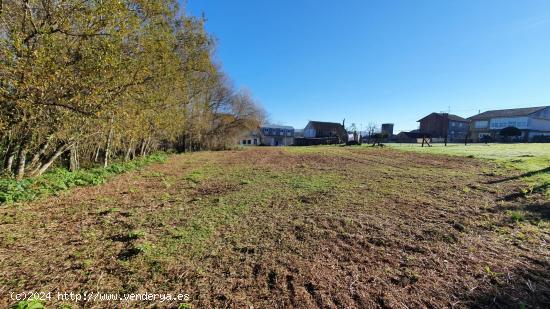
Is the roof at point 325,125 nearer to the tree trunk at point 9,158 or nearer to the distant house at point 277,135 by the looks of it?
the distant house at point 277,135

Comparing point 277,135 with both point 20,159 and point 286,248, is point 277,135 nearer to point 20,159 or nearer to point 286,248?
point 20,159

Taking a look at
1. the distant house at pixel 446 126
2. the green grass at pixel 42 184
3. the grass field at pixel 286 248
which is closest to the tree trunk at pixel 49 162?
the green grass at pixel 42 184

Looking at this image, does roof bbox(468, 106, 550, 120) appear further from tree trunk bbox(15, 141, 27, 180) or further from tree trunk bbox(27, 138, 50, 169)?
tree trunk bbox(15, 141, 27, 180)

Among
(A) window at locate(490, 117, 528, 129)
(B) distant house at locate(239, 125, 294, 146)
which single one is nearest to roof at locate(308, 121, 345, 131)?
(B) distant house at locate(239, 125, 294, 146)

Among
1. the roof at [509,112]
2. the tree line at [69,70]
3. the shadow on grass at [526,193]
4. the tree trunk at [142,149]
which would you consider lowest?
the shadow on grass at [526,193]

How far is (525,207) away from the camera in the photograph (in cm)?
562

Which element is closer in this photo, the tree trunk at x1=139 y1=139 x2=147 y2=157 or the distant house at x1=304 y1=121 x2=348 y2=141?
the tree trunk at x1=139 y1=139 x2=147 y2=157

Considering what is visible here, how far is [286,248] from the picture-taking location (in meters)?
3.86

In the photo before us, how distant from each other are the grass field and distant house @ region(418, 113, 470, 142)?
65021 millimetres

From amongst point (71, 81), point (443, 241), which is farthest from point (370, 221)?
point (71, 81)

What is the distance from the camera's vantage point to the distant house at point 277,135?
68.7 metres

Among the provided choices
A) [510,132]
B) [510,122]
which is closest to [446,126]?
[510,122]

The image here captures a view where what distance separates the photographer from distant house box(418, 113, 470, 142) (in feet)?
201

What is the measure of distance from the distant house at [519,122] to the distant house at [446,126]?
4.79m
